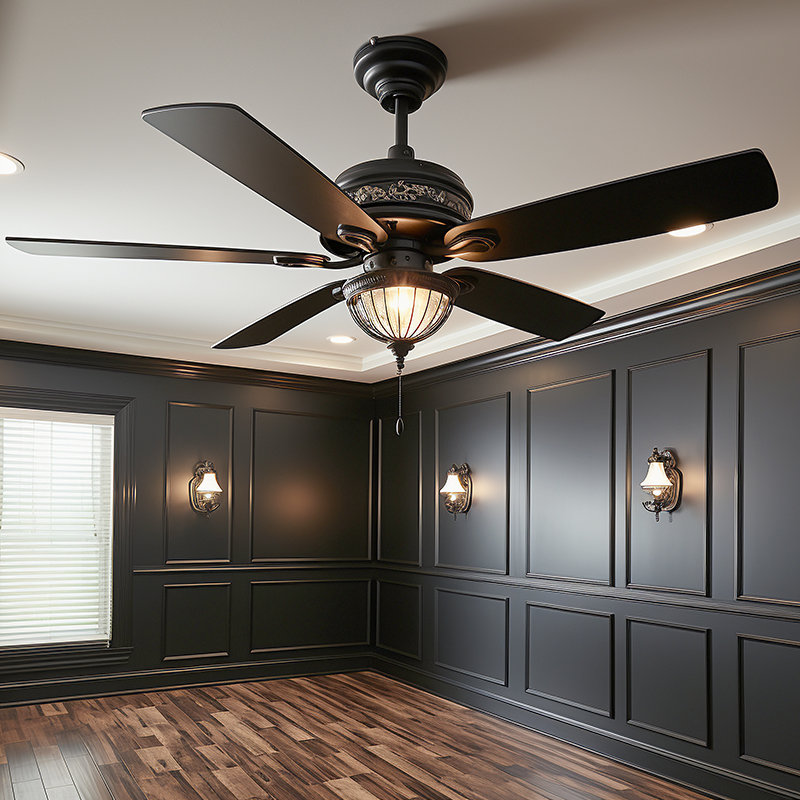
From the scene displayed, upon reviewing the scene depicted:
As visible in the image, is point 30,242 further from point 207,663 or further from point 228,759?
point 207,663

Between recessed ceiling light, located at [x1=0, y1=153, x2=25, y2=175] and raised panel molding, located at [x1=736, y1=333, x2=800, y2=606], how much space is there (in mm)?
3206

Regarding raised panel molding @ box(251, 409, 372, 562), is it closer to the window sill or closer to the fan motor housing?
the window sill

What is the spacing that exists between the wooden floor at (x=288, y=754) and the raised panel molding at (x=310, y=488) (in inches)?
48.8

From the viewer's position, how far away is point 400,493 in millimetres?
6355

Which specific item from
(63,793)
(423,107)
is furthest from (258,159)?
(63,793)

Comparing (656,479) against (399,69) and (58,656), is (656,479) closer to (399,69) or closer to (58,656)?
(399,69)

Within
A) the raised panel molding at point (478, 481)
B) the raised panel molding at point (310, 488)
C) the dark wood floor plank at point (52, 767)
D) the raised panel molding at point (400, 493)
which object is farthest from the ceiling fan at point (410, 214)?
the raised panel molding at point (310, 488)

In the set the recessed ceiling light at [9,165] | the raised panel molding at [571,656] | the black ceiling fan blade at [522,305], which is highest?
the recessed ceiling light at [9,165]

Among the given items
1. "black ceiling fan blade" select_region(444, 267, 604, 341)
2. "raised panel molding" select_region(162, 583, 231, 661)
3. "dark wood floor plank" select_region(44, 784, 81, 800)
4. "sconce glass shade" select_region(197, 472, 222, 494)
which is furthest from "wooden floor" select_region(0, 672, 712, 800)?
"black ceiling fan blade" select_region(444, 267, 604, 341)

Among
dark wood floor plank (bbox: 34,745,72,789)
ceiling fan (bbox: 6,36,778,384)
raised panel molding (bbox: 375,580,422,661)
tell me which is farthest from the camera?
raised panel molding (bbox: 375,580,422,661)

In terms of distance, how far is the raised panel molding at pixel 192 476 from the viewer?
5.82 metres

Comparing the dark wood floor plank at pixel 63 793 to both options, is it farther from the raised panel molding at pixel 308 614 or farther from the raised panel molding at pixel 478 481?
the raised panel molding at pixel 478 481

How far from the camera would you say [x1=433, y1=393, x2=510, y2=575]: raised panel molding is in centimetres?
523

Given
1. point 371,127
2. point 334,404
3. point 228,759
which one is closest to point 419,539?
point 334,404
